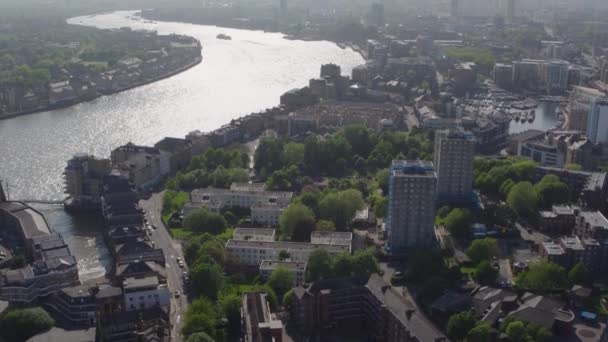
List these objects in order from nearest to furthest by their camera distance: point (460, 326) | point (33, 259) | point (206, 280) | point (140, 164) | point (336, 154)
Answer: point (460, 326)
point (206, 280)
point (33, 259)
point (140, 164)
point (336, 154)

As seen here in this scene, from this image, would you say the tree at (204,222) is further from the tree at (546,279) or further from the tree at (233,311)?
the tree at (546,279)

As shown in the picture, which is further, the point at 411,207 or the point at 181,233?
the point at 181,233

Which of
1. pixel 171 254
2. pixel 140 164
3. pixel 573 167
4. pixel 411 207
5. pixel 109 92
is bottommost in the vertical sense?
pixel 171 254

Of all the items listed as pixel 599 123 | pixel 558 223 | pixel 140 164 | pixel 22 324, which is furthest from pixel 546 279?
pixel 599 123

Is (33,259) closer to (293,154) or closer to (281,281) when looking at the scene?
(281,281)

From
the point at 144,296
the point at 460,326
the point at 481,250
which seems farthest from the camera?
the point at 481,250

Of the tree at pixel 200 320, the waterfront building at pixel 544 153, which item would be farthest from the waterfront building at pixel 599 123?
the tree at pixel 200 320
